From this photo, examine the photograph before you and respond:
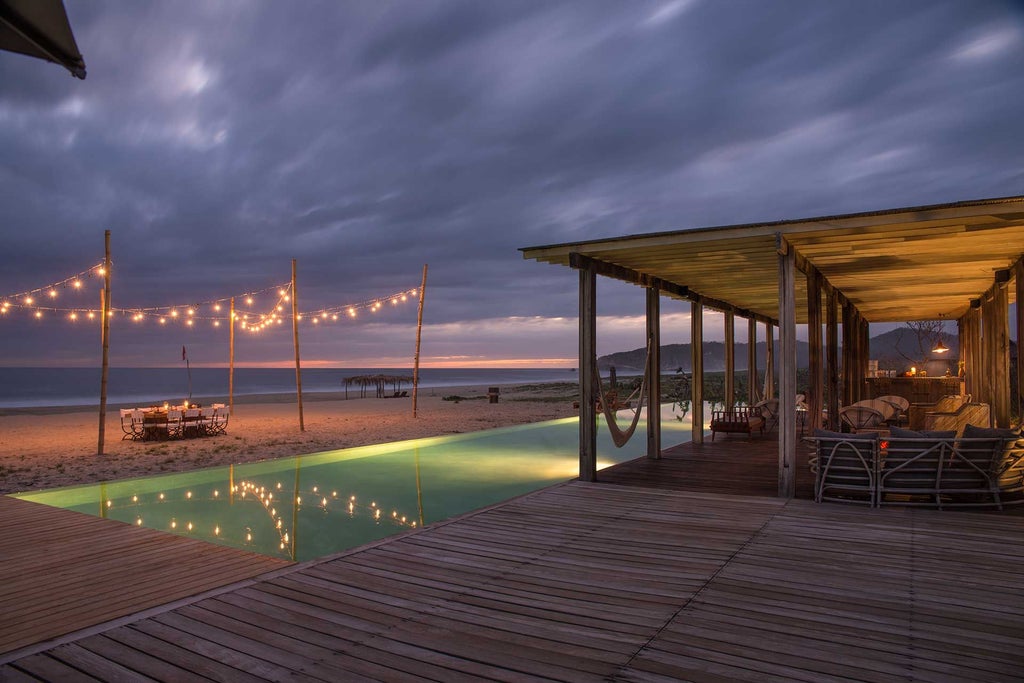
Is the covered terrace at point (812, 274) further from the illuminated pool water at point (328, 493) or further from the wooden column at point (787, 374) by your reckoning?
the illuminated pool water at point (328, 493)

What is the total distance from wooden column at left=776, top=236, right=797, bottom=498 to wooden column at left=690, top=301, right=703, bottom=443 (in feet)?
9.96

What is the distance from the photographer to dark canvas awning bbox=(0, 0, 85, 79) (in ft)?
3.74

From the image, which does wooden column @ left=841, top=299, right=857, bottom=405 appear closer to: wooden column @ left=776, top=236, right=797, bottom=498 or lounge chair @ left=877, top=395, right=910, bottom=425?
lounge chair @ left=877, top=395, right=910, bottom=425

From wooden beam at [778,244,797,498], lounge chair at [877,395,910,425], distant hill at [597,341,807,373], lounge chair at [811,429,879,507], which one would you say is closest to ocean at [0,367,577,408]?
distant hill at [597,341,807,373]

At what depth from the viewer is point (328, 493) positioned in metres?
6.61

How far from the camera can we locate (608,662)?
2264 millimetres

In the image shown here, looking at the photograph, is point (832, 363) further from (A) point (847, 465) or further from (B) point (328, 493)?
(B) point (328, 493)

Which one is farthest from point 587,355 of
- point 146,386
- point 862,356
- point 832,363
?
point 146,386

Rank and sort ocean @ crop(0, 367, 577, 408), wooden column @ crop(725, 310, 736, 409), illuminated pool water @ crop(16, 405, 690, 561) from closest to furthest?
illuminated pool water @ crop(16, 405, 690, 561) → wooden column @ crop(725, 310, 736, 409) → ocean @ crop(0, 367, 577, 408)

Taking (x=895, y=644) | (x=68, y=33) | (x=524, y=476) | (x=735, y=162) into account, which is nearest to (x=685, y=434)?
(x=524, y=476)

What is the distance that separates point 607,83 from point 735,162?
539cm

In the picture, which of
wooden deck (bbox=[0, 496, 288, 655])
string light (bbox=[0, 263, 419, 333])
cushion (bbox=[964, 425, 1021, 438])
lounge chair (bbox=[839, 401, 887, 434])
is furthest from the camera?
string light (bbox=[0, 263, 419, 333])

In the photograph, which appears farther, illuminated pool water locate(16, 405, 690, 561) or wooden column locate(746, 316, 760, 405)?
wooden column locate(746, 316, 760, 405)

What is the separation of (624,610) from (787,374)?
3.53 meters
